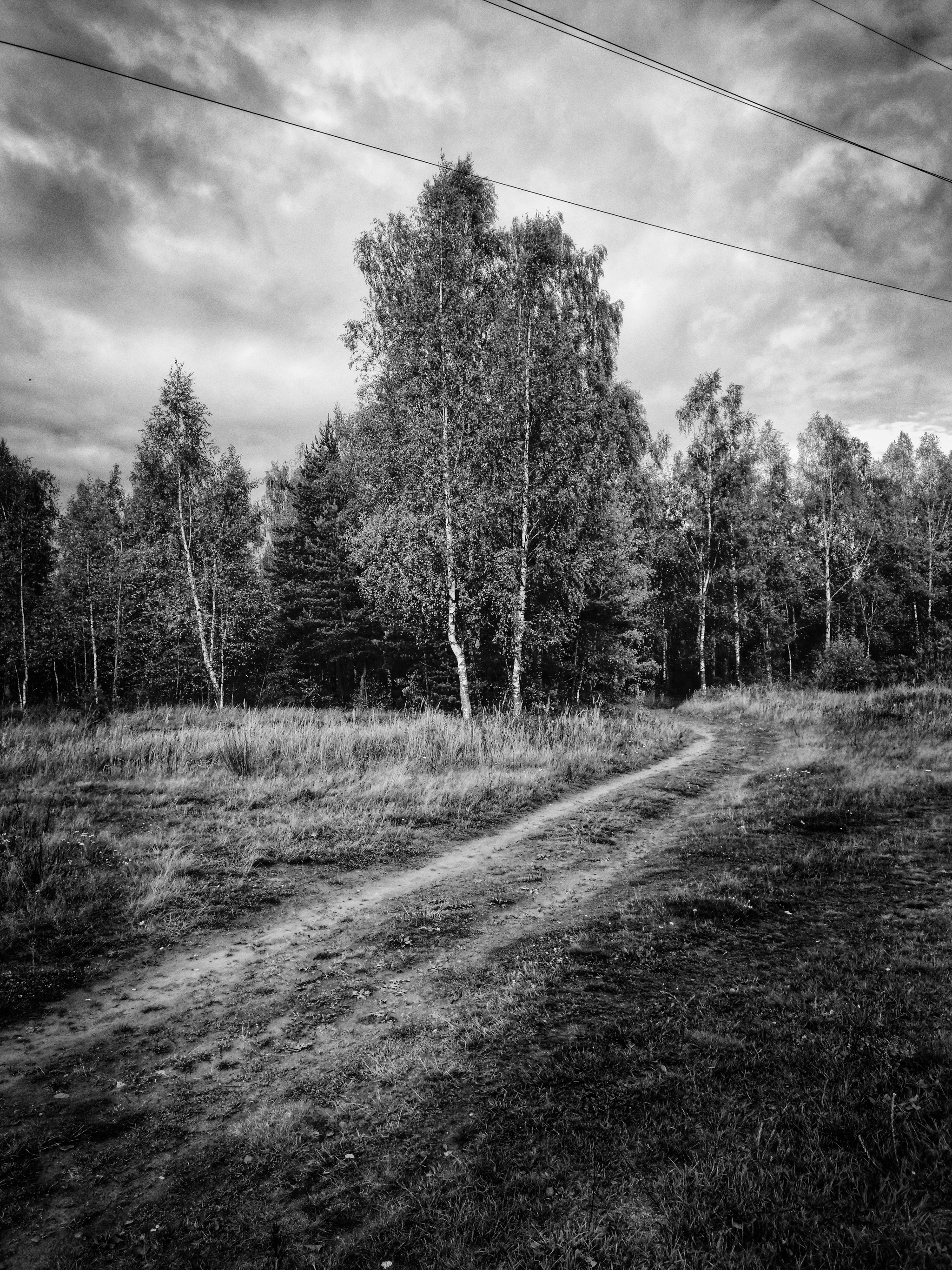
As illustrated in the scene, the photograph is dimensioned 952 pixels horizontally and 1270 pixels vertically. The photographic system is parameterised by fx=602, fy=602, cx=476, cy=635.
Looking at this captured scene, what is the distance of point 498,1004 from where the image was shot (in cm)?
428

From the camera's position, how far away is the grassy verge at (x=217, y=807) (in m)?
5.78

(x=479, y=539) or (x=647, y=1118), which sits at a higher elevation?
(x=479, y=539)

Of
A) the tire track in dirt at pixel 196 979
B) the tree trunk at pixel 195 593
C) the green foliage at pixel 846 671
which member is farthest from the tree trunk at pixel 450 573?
the green foliage at pixel 846 671

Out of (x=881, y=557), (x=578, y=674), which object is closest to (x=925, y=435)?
(x=881, y=557)

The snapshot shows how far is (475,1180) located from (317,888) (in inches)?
177

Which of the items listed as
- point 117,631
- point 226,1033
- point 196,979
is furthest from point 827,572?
point 117,631

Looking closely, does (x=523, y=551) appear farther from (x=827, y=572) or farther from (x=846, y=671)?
(x=827, y=572)

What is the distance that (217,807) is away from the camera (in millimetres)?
9109

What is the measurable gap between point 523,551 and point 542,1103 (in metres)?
14.4

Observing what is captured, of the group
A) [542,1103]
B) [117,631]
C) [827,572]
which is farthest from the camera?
[827,572]

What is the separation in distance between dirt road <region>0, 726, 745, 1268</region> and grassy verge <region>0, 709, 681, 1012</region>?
653 mm

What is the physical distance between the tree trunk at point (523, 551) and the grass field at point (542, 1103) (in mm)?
10622

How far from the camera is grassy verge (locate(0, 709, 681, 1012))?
5.78 m

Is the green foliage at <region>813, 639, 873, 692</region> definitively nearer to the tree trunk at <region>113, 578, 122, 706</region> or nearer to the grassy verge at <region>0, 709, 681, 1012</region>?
the grassy verge at <region>0, 709, 681, 1012</region>
